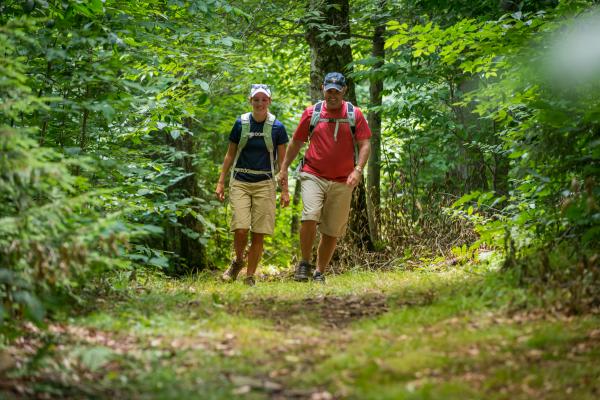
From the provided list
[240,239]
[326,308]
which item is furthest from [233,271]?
[326,308]

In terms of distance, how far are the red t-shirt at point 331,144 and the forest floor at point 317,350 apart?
2.44 m

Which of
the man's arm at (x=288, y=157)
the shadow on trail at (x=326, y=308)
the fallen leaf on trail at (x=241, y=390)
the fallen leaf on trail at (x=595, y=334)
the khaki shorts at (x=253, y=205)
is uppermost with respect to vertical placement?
the man's arm at (x=288, y=157)

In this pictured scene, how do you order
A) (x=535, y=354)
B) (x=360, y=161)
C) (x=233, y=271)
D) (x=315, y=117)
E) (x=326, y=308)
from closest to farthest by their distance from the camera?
(x=535, y=354) < (x=326, y=308) < (x=360, y=161) < (x=315, y=117) < (x=233, y=271)

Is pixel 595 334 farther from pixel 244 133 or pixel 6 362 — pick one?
pixel 244 133

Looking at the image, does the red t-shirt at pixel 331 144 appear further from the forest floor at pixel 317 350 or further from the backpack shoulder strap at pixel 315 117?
the forest floor at pixel 317 350

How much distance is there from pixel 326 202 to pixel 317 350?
406 cm

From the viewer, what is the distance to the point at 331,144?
26.6 feet

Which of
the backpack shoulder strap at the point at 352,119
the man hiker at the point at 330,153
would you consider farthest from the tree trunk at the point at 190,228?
the backpack shoulder strap at the point at 352,119

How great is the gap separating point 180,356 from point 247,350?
443 mm

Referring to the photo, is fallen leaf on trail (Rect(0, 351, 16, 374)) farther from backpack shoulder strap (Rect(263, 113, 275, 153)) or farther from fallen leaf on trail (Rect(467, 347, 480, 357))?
backpack shoulder strap (Rect(263, 113, 275, 153))

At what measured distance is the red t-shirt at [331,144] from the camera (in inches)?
320

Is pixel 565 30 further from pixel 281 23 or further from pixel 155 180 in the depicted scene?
pixel 281 23

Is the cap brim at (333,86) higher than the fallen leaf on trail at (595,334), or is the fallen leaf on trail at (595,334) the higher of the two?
the cap brim at (333,86)

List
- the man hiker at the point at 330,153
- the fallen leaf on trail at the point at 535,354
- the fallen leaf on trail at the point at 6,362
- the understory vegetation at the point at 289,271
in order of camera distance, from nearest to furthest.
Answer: the fallen leaf on trail at the point at 6,362 < the understory vegetation at the point at 289,271 < the fallen leaf on trail at the point at 535,354 < the man hiker at the point at 330,153
